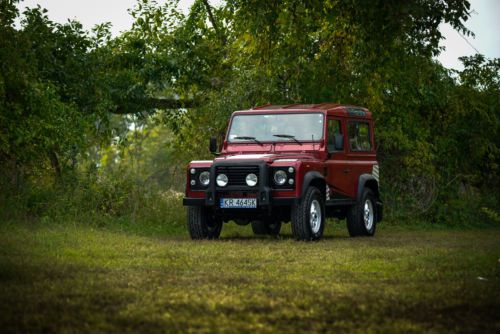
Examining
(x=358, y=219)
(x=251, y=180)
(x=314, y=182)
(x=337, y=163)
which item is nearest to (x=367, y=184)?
(x=358, y=219)

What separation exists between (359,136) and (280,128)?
1.79 metres

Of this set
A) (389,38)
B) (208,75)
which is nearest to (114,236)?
(389,38)

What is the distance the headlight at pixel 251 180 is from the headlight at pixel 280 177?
306 millimetres

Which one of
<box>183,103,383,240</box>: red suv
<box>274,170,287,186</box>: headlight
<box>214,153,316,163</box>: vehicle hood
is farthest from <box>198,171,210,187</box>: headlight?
<box>274,170,287,186</box>: headlight

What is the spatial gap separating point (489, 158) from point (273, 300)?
18.0 metres

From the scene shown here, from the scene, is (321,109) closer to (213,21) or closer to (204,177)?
(204,177)

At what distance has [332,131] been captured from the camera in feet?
55.9

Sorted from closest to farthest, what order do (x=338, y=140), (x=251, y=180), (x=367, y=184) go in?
→ (x=251, y=180), (x=338, y=140), (x=367, y=184)

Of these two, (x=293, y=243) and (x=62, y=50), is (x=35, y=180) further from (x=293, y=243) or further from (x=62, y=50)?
(x=293, y=243)

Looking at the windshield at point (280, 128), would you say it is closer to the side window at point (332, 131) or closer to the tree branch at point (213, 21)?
the side window at point (332, 131)

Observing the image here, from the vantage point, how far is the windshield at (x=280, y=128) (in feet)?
55.0

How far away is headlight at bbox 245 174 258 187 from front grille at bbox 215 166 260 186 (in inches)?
2.0

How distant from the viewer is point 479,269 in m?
10.8

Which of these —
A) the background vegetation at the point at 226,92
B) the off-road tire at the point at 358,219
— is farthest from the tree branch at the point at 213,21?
the off-road tire at the point at 358,219
